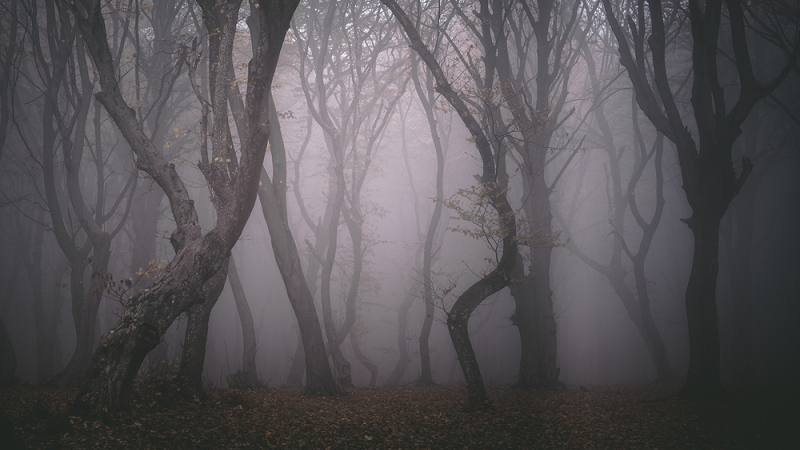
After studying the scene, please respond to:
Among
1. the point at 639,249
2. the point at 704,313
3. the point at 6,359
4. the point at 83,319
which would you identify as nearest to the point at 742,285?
the point at 639,249

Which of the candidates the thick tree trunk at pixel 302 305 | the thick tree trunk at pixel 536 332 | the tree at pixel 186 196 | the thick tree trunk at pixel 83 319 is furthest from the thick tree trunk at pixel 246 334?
the thick tree trunk at pixel 536 332

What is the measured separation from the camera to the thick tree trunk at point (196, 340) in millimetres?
6504

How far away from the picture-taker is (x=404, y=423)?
5992 mm

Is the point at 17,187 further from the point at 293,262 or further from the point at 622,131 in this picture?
the point at 622,131

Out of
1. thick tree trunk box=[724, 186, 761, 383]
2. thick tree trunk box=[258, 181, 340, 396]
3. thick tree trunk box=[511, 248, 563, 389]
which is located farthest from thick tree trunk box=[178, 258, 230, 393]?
thick tree trunk box=[724, 186, 761, 383]

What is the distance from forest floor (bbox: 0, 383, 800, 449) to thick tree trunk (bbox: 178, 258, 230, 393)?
40 centimetres

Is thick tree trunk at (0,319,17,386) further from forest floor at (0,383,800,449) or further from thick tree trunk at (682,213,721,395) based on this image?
thick tree trunk at (682,213,721,395)

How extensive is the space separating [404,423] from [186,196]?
4645 millimetres

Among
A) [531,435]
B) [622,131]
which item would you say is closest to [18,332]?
[531,435]

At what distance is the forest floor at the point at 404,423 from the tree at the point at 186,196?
1.88 ft

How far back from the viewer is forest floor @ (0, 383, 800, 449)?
14.5ft

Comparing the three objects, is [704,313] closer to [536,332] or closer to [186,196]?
[536,332]

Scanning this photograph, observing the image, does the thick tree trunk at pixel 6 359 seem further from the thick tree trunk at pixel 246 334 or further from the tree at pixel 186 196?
the tree at pixel 186 196

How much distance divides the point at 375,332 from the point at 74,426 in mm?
26270
